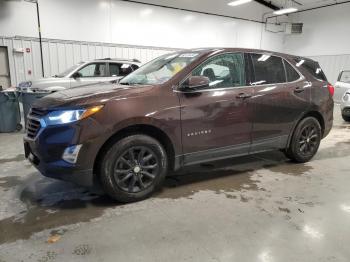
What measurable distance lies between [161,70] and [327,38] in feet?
50.4

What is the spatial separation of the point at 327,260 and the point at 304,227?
47cm

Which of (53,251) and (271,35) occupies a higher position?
(271,35)

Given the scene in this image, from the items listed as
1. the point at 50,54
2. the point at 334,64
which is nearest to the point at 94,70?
the point at 50,54

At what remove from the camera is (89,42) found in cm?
1174

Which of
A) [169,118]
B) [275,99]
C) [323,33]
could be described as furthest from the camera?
[323,33]

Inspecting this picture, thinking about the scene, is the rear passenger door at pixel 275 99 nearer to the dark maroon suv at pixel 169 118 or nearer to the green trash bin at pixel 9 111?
the dark maroon suv at pixel 169 118

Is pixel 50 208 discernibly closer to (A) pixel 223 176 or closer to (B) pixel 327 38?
(A) pixel 223 176

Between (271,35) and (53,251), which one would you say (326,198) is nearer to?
(53,251)

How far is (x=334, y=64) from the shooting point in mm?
15484

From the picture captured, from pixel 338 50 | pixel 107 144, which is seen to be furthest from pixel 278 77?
pixel 338 50

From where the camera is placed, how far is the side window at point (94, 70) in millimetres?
8570

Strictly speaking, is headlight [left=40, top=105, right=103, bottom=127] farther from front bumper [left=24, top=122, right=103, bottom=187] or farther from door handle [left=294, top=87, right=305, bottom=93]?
door handle [left=294, top=87, right=305, bottom=93]

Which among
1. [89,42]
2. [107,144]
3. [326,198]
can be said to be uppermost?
[89,42]

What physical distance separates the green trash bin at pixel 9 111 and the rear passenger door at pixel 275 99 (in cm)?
518
